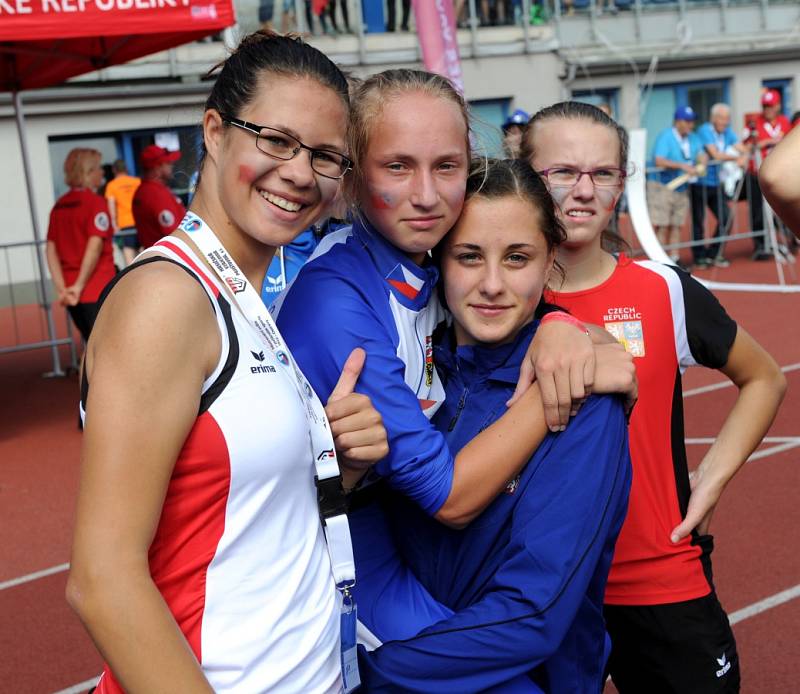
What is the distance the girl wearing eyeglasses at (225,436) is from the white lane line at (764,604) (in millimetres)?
3218

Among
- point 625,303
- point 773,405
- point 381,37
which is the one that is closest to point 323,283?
point 625,303

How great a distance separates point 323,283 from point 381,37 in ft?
71.2

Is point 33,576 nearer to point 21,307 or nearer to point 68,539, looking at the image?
point 68,539

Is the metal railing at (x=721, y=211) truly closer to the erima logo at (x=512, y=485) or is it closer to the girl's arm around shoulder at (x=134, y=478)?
the erima logo at (x=512, y=485)

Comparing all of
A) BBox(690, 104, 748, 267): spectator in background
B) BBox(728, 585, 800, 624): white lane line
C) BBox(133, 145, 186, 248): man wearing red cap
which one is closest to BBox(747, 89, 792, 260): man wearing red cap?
BBox(690, 104, 748, 267): spectator in background

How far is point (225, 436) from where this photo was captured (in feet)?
4.78

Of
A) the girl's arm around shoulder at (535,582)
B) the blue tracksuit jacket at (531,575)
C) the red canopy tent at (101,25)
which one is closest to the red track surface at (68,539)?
the blue tracksuit jacket at (531,575)

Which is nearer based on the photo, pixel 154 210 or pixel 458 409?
pixel 458 409

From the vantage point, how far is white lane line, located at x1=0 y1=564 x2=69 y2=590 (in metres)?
5.25

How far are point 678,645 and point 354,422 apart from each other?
46.3 inches

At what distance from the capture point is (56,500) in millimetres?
6656

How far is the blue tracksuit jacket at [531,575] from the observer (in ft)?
5.51

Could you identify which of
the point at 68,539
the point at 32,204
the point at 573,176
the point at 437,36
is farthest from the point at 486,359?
the point at 32,204

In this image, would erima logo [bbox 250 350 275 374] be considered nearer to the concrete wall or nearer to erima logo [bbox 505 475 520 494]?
erima logo [bbox 505 475 520 494]
